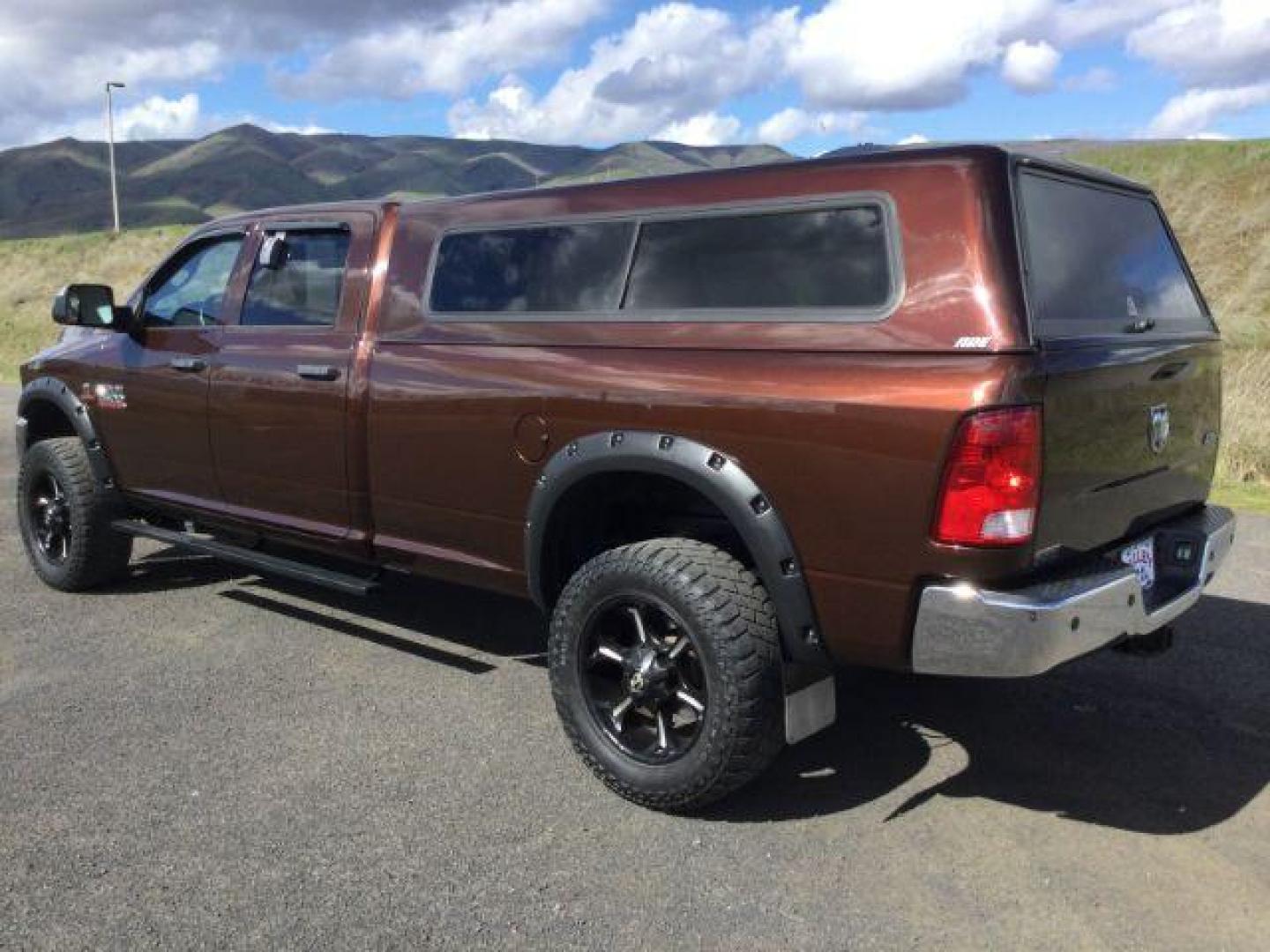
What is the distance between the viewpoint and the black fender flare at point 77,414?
5.53m

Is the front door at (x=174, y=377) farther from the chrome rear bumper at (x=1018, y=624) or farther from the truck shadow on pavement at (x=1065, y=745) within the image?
the chrome rear bumper at (x=1018, y=624)

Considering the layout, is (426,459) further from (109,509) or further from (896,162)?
(109,509)

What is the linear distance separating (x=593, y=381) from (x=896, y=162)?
3.62 feet

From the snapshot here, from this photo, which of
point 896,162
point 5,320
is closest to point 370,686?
point 896,162

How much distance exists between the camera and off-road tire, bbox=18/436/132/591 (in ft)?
18.2

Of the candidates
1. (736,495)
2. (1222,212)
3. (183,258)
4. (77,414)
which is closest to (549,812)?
(736,495)

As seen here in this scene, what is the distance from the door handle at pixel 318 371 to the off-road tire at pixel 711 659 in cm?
144

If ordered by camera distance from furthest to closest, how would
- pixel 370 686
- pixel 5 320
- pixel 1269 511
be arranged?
1. pixel 5 320
2. pixel 1269 511
3. pixel 370 686

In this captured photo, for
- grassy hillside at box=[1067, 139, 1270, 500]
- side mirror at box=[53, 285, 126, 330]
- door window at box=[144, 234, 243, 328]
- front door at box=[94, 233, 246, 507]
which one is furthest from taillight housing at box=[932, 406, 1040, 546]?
grassy hillside at box=[1067, 139, 1270, 500]

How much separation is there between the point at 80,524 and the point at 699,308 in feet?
12.3

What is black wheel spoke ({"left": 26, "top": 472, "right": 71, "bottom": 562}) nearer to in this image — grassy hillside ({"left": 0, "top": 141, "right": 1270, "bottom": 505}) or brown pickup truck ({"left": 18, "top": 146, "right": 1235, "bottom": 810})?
brown pickup truck ({"left": 18, "top": 146, "right": 1235, "bottom": 810})

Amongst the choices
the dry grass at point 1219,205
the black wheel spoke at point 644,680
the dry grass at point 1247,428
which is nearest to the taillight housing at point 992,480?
the black wheel spoke at point 644,680

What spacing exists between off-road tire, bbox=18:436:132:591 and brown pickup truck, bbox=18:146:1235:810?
1.26m

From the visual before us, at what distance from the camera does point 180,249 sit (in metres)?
5.29
